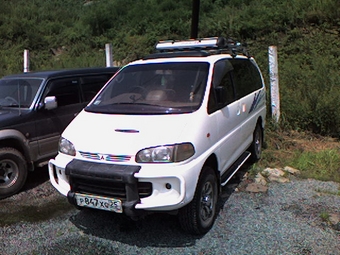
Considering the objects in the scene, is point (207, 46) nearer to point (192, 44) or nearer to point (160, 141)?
point (192, 44)

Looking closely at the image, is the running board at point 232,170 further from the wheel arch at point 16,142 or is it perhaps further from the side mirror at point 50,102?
the wheel arch at point 16,142

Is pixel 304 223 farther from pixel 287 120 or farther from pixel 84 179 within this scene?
pixel 287 120

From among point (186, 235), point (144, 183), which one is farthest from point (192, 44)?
point (186, 235)

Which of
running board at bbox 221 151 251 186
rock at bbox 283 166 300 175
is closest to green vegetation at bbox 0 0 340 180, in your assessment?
rock at bbox 283 166 300 175

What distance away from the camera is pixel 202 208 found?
11.9 feet

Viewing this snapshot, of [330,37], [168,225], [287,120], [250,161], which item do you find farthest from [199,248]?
[330,37]

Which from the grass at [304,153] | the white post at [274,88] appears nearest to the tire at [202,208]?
the grass at [304,153]

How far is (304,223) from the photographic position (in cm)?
386

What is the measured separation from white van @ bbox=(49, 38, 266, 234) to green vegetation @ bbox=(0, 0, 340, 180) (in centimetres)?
224

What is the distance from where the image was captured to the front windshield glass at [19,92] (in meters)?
5.31

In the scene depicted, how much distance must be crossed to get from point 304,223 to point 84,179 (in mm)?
2430

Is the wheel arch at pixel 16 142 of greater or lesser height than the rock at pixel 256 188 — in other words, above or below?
above

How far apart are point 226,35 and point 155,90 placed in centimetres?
1048

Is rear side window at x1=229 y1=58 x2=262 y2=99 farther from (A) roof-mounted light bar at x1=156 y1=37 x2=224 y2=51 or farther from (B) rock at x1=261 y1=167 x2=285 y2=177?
(B) rock at x1=261 y1=167 x2=285 y2=177
